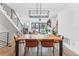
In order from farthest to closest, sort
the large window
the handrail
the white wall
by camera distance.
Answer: the large window → the handrail → the white wall

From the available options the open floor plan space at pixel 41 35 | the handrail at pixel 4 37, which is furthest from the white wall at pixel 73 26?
the handrail at pixel 4 37

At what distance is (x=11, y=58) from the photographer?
1.83 meters

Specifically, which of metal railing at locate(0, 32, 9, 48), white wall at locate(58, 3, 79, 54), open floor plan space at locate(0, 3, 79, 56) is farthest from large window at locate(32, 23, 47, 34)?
white wall at locate(58, 3, 79, 54)

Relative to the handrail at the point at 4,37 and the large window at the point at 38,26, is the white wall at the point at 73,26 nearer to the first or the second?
the handrail at the point at 4,37

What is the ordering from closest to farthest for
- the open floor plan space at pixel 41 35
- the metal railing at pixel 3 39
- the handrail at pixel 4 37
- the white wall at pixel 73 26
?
the open floor plan space at pixel 41 35 < the white wall at pixel 73 26 < the metal railing at pixel 3 39 < the handrail at pixel 4 37

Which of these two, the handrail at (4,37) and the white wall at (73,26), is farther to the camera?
the handrail at (4,37)

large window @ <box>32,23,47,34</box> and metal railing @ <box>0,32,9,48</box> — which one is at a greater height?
large window @ <box>32,23,47,34</box>

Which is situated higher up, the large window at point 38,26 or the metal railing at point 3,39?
the large window at point 38,26

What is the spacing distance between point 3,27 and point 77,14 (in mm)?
3993

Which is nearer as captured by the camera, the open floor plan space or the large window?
the open floor plan space

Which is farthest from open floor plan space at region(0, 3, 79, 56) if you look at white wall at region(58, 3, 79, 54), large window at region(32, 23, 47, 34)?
large window at region(32, 23, 47, 34)

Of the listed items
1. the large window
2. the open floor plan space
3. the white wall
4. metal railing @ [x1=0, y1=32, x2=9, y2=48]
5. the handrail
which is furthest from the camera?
the large window

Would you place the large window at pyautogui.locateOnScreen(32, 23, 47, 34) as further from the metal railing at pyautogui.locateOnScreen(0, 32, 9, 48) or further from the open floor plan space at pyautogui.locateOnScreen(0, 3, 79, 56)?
the metal railing at pyautogui.locateOnScreen(0, 32, 9, 48)

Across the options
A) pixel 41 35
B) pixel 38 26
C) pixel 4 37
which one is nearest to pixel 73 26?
pixel 41 35
